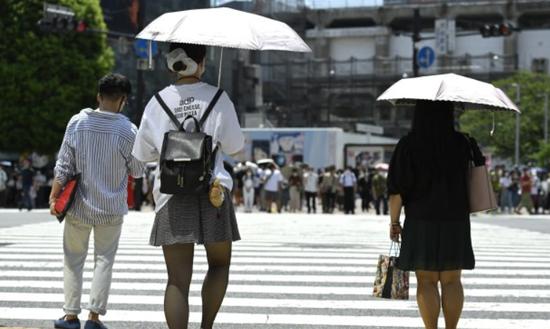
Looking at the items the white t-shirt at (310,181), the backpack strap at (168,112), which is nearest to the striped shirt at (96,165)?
the backpack strap at (168,112)

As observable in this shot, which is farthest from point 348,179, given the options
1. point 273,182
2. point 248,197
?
point 248,197

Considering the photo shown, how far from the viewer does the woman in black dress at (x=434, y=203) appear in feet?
17.9

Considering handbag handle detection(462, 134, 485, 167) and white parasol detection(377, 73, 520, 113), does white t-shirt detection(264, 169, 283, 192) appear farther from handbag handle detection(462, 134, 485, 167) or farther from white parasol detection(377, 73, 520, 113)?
handbag handle detection(462, 134, 485, 167)

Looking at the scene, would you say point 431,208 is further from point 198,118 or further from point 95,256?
point 95,256

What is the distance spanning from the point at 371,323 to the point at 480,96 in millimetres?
2199

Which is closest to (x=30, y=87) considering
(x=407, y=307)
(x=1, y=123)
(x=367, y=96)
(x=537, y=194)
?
(x=1, y=123)

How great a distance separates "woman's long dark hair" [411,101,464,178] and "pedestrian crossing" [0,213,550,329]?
1774 millimetres

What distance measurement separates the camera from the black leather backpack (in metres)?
4.77

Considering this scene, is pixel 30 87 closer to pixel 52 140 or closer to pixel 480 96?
pixel 52 140

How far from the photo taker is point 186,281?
4.97 meters

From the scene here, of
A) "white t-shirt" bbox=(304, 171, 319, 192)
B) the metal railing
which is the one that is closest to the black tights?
"white t-shirt" bbox=(304, 171, 319, 192)

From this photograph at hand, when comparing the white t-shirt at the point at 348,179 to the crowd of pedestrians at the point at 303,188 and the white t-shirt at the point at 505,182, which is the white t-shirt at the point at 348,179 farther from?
the white t-shirt at the point at 505,182

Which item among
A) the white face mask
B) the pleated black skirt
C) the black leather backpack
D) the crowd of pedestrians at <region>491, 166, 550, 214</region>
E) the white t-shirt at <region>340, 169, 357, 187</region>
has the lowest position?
the crowd of pedestrians at <region>491, 166, 550, 214</region>

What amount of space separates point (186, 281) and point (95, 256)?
1.26 m
